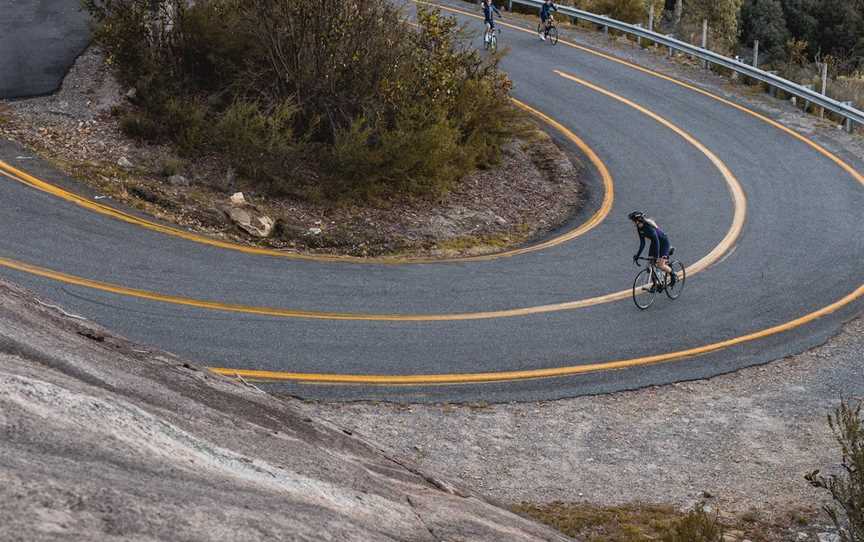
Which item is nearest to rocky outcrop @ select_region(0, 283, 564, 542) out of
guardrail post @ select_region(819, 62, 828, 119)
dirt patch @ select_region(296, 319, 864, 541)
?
dirt patch @ select_region(296, 319, 864, 541)

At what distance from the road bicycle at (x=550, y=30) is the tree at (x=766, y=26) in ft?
53.1

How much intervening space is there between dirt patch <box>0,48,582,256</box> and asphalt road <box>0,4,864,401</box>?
34.8 inches

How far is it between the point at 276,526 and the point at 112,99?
17.4 meters

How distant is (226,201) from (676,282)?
27.9 feet

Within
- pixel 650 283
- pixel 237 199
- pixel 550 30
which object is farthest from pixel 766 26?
pixel 237 199

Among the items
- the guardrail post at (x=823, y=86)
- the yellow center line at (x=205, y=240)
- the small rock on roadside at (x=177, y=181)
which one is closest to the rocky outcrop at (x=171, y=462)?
the yellow center line at (x=205, y=240)

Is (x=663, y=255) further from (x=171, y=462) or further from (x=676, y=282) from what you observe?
(x=171, y=462)

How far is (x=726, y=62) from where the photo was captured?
95.8 ft

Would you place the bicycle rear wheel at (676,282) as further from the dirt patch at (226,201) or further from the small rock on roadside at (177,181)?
the small rock on roadside at (177,181)

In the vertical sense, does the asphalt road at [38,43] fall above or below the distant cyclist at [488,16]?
below

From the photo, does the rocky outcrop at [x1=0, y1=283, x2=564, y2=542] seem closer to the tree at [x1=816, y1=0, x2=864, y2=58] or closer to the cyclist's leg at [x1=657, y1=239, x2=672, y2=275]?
the cyclist's leg at [x1=657, y1=239, x2=672, y2=275]

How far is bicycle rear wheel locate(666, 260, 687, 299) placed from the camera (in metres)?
17.2

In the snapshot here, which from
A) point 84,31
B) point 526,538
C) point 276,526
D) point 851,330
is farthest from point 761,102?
point 276,526

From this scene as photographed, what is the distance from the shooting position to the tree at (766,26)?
1775 inches
